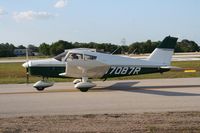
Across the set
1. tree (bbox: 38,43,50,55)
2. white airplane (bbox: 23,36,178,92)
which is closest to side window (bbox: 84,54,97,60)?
white airplane (bbox: 23,36,178,92)

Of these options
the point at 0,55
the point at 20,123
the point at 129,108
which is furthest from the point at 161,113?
the point at 0,55

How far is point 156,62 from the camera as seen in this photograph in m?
19.7

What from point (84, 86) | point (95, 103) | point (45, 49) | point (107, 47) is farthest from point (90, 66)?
point (45, 49)

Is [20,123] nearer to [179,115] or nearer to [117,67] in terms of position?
[179,115]

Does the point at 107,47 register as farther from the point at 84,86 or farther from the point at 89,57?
the point at 84,86

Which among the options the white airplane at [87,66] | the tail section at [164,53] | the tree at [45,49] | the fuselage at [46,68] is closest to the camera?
the white airplane at [87,66]

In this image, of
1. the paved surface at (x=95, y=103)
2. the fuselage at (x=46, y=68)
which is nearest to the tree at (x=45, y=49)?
the fuselage at (x=46, y=68)

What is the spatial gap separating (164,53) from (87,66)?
14.5 ft

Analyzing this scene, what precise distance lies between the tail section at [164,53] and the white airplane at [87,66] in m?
0.24

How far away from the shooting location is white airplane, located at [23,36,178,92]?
1794cm

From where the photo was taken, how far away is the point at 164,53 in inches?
792

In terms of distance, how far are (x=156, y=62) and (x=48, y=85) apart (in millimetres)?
5419

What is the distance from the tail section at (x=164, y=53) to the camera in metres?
19.9

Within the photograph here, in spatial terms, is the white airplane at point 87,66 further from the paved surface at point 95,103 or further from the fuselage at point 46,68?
the paved surface at point 95,103
